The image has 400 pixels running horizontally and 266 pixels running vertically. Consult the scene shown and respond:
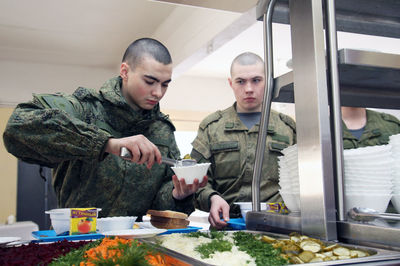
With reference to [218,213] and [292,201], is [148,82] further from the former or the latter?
[292,201]

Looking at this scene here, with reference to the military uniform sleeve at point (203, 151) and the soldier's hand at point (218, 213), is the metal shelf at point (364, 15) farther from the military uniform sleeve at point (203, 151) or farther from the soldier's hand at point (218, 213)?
the military uniform sleeve at point (203, 151)

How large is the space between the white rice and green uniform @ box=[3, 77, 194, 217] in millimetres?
863

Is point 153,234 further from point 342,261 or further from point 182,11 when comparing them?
point 182,11

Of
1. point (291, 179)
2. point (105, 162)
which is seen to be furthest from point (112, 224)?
point (291, 179)

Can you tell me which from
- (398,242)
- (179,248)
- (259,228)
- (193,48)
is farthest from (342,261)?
(193,48)

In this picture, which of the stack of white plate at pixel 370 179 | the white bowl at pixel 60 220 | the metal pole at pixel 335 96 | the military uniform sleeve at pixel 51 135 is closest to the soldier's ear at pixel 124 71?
the military uniform sleeve at pixel 51 135

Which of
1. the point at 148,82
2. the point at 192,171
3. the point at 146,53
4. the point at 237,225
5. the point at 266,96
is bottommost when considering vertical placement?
the point at 237,225

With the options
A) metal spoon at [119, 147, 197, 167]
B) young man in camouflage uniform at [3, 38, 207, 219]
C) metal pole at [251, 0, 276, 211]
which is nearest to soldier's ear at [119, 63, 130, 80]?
young man in camouflage uniform at [3, 38, 207, 219]

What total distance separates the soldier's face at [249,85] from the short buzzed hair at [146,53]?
0.54 m

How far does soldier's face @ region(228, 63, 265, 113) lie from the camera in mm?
2482

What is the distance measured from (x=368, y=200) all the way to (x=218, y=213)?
0.91 meters

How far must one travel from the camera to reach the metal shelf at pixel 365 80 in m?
1.03

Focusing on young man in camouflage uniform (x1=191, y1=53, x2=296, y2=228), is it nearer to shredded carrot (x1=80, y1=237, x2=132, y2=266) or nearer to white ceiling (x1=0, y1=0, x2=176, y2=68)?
shredded carrot (x1=80, y1=237, x2=132, y2=266)

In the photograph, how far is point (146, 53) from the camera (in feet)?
7.11
